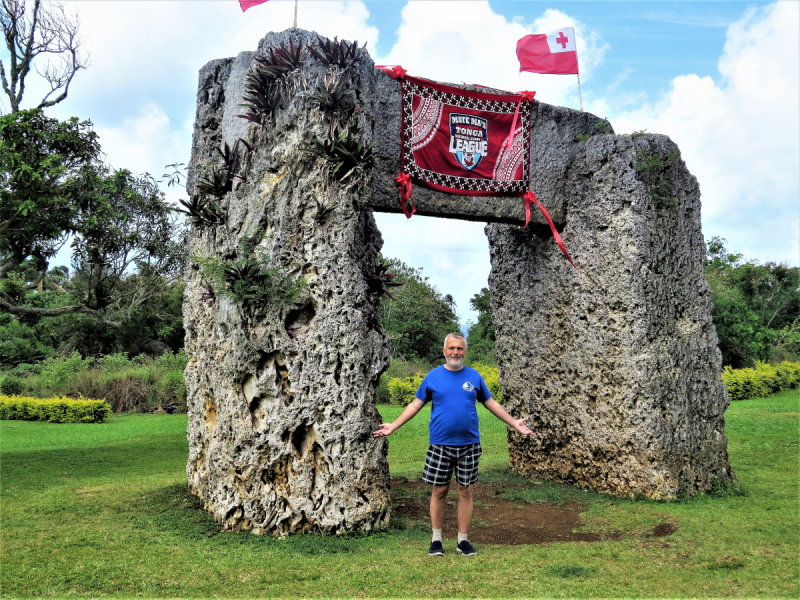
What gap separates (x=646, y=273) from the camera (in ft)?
22.4

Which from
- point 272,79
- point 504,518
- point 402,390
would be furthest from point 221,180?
point 402,390

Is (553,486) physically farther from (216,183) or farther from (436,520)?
(216,183)

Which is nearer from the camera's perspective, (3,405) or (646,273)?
(646,273)

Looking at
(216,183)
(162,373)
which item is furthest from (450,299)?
(216,183)

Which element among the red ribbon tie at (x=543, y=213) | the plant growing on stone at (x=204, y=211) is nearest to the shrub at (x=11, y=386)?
the plant growing on stone at (x=204, y=211)

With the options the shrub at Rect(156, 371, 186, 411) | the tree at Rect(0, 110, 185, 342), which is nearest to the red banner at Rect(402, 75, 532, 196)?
the tree at Rect(0, 110, 185, 342)

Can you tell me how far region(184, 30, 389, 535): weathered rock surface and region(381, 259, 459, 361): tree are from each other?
17868mm

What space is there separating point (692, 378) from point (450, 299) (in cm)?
2067

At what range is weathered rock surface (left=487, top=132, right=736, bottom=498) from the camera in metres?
6.75

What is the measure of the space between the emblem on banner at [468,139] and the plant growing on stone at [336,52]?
4.53 feet

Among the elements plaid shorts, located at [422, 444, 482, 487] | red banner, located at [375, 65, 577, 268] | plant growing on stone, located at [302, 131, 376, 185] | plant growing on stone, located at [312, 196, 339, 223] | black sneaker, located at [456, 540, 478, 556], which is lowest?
black sneaker, located at [456, 540, 478, 556]

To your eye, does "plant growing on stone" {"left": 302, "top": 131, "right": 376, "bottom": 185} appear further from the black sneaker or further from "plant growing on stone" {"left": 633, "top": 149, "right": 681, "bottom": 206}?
"plant growing on stone" {"left": 633, "top": 149, "right": 681, "bottom": 206}

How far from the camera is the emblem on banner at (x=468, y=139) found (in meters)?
6.68

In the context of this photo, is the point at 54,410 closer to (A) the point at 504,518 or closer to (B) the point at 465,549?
(A) the point at 504,518
